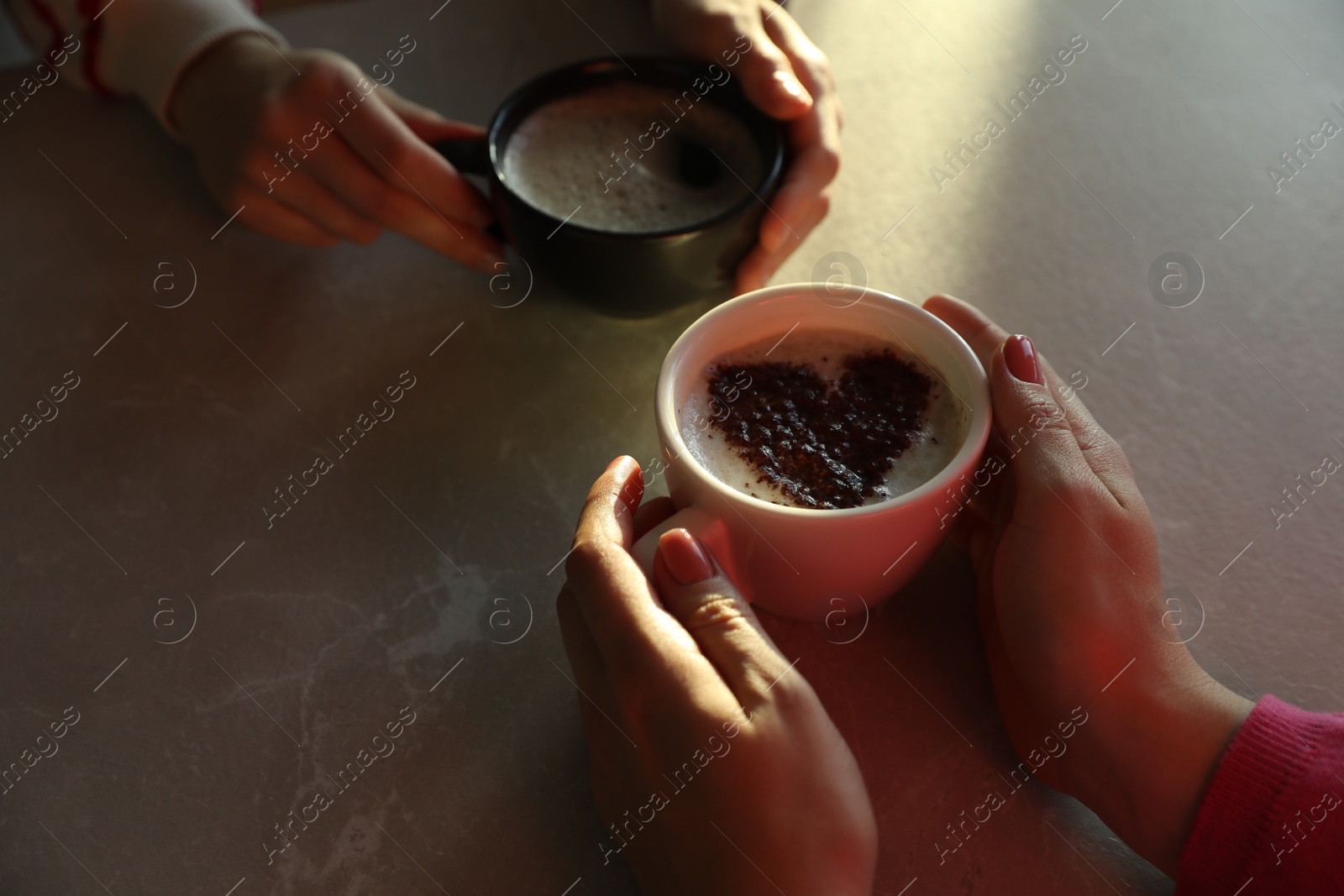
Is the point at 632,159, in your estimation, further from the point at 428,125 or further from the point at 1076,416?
the point at 1076,416

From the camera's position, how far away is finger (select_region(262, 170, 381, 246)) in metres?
0.99

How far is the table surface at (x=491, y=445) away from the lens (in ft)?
2.26

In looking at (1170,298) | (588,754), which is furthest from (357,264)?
(1170,298)

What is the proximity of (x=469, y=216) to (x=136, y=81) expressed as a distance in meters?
0.46

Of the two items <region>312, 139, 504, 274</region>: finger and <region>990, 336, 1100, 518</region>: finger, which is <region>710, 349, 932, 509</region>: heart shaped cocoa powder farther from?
<region>312, 139, 504, 274</region>: finger

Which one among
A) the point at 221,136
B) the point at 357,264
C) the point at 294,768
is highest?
the point at 221,136

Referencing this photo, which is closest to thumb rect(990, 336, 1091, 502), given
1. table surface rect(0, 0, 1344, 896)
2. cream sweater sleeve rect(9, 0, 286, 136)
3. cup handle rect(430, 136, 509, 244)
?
table surface rect(0, 0, 1344, 896)

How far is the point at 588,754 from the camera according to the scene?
71cm

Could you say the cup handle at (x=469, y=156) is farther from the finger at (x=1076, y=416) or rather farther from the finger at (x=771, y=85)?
the finger at (x=1076, y=416)

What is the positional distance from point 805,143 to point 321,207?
50 centimetres

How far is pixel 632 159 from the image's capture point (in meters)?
0.96

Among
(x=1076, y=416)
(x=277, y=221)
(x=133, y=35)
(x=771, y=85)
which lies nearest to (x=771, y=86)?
(x=771, y=85)

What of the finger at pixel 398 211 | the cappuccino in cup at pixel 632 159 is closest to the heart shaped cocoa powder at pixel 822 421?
the cappuccino in cup at pixel 632 159

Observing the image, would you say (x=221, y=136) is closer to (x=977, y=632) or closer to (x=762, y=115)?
(x=762, y=115)
